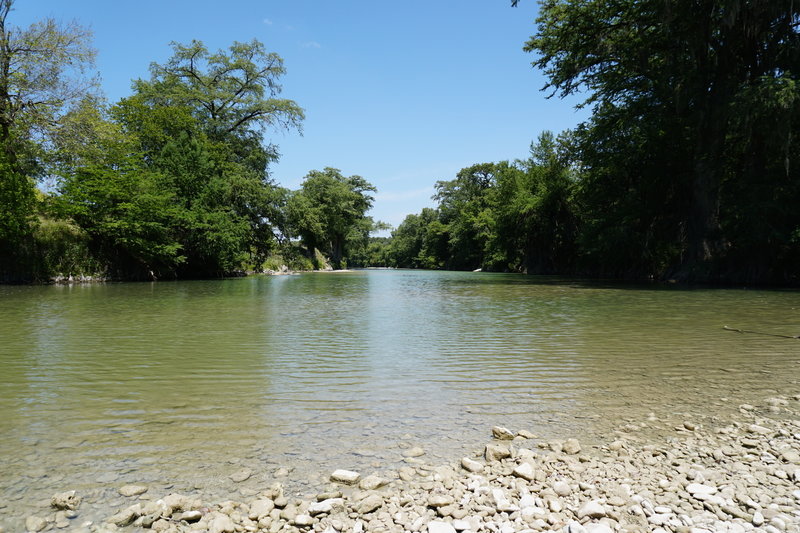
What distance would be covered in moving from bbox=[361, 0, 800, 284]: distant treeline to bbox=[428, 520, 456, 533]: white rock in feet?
72.5

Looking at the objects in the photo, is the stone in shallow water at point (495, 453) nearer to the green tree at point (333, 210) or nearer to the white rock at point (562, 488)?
the white rock at point (562, 488)

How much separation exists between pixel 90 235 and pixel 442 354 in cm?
2552

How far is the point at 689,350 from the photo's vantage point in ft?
23.6

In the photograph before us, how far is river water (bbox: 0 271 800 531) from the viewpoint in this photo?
3225mm

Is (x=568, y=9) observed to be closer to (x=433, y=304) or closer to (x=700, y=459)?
(x=433, y=304)

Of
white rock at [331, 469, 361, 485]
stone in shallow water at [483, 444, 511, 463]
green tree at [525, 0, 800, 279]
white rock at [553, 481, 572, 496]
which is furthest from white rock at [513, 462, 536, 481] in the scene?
green tree at [525, 0, 800, 279]

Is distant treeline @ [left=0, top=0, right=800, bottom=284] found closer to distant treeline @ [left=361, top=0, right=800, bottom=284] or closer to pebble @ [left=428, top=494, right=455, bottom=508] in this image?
distant treeline @ [left=361, top=0, right=800, bottom=284]

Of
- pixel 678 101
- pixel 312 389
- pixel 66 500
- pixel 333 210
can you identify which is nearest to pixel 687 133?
pixel 678 101

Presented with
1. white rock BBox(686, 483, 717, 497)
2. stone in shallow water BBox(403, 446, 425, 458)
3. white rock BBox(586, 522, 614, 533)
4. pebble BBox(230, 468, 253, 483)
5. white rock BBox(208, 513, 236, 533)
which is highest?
white rock BBox(686, 483, 717, 497)

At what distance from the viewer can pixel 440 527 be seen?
242cm

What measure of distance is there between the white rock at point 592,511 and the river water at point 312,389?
103 centimetres

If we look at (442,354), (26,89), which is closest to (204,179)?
(26,89)

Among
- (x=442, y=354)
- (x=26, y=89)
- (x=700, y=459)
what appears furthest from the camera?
(x=26, y=89)

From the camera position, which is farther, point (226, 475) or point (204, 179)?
point (204, 179)
